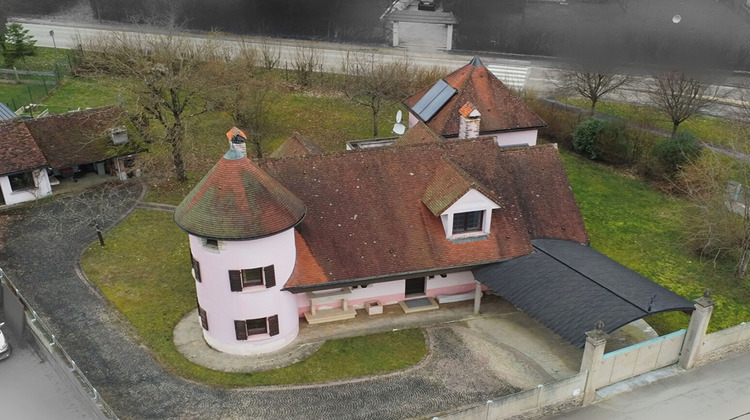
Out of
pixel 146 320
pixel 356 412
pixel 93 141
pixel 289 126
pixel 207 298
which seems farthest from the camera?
pixel 289 126

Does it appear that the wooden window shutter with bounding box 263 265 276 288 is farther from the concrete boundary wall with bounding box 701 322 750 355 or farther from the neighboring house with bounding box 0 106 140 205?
the neighboring house with bounding box 0 106 140 205

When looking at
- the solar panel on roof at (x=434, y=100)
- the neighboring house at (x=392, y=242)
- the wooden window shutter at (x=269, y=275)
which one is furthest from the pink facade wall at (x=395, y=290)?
the solar panel on roof at (x=434, y=100)

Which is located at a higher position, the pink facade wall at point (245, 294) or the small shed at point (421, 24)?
the small shed at point (421, 24)

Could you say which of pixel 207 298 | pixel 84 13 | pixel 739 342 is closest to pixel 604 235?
pixel 739 342

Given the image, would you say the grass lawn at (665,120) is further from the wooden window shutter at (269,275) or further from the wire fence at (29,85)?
the wire fence at (29,85)

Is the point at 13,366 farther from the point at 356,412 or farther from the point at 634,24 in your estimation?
the point at 634,24

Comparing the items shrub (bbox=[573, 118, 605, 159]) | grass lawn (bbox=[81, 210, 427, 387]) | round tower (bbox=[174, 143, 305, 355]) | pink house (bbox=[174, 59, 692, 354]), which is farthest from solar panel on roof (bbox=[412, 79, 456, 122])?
grass lawn (bbox=[81, 210, 427, 387])

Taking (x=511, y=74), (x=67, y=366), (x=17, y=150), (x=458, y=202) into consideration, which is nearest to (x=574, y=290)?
(x=458, y=202)

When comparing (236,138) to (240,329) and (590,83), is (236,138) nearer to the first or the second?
(240,329)
